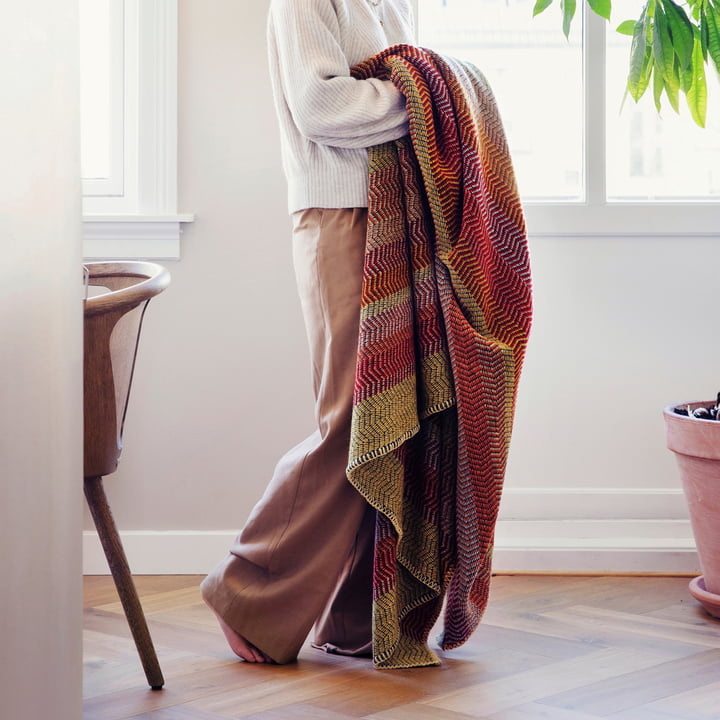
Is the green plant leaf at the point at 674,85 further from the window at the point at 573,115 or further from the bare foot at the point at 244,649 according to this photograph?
the bare foot at the point at 244,649

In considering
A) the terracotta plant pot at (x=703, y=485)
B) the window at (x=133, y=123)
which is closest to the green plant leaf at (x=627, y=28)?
the terracotta plant pot at (x=703, y=485)

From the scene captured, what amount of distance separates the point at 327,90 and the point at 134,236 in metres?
0.87

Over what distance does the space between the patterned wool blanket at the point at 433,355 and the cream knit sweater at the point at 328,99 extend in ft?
0.13

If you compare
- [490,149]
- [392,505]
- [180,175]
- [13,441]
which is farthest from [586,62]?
[13,441]

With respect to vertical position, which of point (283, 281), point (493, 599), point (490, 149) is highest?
point (490, 149)

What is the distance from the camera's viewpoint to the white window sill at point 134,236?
2.26 m

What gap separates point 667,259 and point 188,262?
1187mm

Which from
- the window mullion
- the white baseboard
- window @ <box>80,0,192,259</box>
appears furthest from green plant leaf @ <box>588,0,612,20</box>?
the white baseboard

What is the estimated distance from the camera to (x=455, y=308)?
5.24 ft

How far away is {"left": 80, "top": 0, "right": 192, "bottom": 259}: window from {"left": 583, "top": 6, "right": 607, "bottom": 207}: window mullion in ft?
3.29

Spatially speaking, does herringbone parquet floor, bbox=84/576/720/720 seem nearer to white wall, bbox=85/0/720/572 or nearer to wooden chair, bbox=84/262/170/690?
wooden chair, bbox=84/262/170/690

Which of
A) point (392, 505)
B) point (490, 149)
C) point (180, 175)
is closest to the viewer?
point (392, 505)

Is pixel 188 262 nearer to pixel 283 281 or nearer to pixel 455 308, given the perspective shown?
pixel 283 281

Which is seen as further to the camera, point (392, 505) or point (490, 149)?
point (490, 149)
